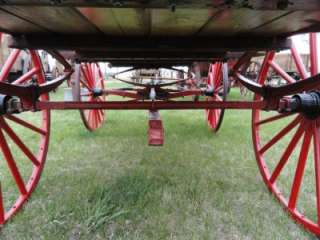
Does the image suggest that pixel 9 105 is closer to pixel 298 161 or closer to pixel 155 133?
pixel 155 133

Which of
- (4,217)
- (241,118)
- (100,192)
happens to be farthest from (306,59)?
(4,217)

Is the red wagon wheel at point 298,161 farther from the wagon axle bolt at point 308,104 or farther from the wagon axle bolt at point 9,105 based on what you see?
the wagon axle bolt at point 9,105

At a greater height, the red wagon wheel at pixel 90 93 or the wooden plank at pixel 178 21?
the wooden plank at pixel 178 21

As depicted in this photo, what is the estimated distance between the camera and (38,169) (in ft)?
5.74

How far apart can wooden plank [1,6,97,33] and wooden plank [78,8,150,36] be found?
44 millimetres

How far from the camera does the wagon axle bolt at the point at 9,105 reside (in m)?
1.22

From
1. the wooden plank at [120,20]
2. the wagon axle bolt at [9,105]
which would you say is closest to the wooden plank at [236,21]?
the wooden plank at [120,20]

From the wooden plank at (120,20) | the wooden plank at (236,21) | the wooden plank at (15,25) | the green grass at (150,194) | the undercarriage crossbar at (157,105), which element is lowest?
the green grass at (150,194)

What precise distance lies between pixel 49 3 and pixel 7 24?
54cm

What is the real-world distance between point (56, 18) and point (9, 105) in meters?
0.57

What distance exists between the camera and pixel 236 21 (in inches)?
37.4

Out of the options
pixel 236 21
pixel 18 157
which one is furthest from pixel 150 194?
pixel 18 157

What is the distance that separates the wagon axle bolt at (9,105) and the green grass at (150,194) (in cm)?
61

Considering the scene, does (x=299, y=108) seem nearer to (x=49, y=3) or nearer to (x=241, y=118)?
(x=49, y=3)
